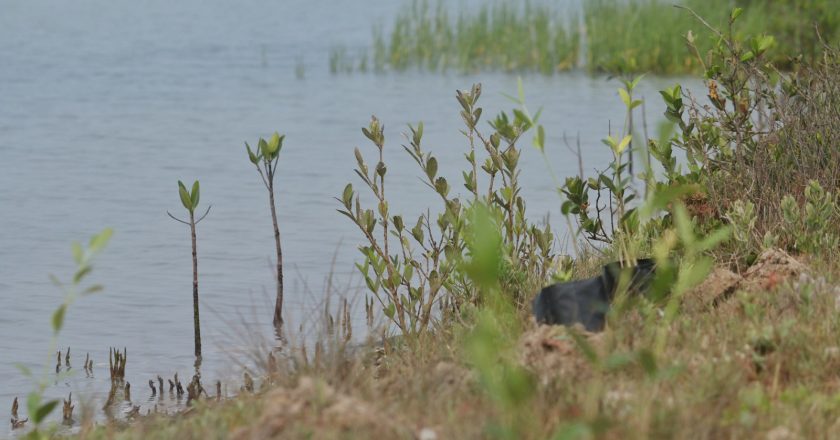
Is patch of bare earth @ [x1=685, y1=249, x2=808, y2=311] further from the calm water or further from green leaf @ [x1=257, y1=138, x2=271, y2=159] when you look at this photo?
green leaf @ [x1=257, y1=138, x2=271, y2=159]

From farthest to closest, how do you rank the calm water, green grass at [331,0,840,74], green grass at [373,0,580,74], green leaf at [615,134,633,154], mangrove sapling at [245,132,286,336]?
1. green grass at [373,0,580,74]
2. green grass at [331,0,840,74]
3. the calm water
4. mangrove sapling at [245,132,286,336]
5. green leaf at [615,134,633,154]

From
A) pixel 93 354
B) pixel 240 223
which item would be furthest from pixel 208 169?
pixel 93 354

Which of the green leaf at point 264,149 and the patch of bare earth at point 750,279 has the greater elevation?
the green leaf at point 264,149

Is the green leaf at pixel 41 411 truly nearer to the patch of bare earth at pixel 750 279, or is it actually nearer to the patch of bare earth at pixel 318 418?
the patch of bare earth at pixel 318 418

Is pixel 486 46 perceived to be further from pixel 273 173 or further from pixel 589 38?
pixel 273 173

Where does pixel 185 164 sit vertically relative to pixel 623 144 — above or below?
below

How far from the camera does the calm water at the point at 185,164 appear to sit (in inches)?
287

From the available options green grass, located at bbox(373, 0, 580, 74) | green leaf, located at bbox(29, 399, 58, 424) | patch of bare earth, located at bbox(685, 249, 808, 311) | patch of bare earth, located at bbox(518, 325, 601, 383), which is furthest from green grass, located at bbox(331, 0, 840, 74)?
green leaf, located at bbox(29, 399, 58, 424)

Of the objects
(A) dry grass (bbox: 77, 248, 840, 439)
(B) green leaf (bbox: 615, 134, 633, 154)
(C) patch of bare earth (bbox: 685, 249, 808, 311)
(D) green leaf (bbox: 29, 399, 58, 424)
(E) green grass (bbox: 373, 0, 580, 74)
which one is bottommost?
(D) green leaf (bbox: 29, 399, 58, 424)

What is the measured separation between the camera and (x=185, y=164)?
39.5 feet

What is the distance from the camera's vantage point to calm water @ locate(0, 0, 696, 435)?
7281mm

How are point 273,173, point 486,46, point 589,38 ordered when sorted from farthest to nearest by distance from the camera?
1. point 486,46
2. point 589,38
3. point 273,173

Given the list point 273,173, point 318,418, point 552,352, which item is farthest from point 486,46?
point 318,418

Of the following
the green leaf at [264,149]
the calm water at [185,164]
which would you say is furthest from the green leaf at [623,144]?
the green leaf at [264,149]
